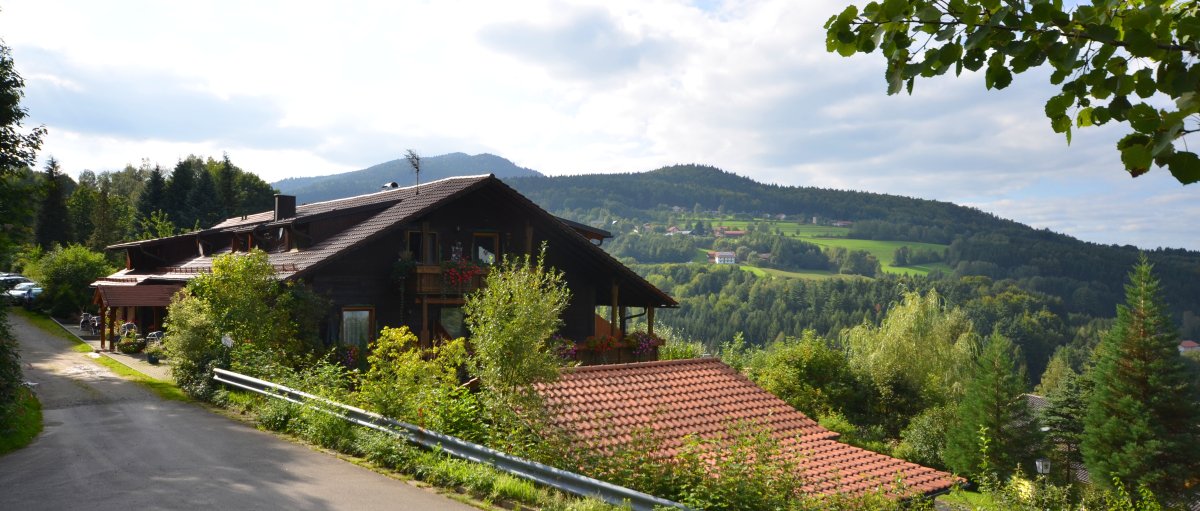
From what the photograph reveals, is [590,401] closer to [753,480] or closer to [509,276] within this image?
[509,276]

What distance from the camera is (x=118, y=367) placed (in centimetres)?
2398

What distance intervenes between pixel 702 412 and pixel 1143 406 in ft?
109

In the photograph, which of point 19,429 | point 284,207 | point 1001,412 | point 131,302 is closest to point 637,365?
point 19,429

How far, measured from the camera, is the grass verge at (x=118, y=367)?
18.3m

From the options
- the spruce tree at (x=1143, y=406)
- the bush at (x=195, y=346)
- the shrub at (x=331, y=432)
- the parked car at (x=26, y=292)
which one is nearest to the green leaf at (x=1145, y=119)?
the shrub at (x=331, y=432)

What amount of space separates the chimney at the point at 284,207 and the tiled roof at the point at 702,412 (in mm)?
18413

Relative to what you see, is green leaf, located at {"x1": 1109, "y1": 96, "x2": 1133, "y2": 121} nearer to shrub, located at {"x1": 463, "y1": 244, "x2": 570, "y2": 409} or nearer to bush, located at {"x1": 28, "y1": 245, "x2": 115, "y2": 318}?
Answer: shrub, located at {"x1": 463, "y1": 244, "x2": 570, "y2": 409}

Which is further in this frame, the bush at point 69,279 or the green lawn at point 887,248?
the green lawn at point 887,248

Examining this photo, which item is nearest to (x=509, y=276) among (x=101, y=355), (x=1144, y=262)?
(x=101, y=355)

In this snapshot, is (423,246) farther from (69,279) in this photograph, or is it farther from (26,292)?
(26,292)

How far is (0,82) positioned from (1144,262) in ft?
156

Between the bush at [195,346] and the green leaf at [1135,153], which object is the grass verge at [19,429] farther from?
the green leaf at [1135,153]

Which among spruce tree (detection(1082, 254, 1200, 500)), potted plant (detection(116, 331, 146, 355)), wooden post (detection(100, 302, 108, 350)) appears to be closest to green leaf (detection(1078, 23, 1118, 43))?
potted plant (detection(116, 331, 146, 355))

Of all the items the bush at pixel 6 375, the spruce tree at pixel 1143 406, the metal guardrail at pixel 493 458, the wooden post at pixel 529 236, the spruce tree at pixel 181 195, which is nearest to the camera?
the metal guardrail at pixel 493 458
